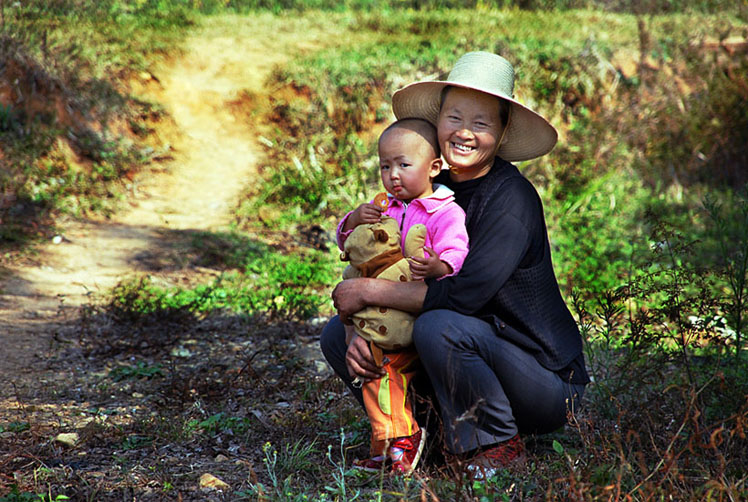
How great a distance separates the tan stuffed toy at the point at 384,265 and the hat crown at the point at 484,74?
1.86ft

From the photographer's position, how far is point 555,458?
2.99 m

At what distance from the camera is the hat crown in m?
2.74

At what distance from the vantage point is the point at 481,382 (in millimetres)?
2652

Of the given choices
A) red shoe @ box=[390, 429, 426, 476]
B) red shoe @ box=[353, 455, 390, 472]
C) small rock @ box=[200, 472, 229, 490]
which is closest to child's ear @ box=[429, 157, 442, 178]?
red shoe @ box=[390, 429, 426, 476]

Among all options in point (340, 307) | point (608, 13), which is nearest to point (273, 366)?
point (340, 307)

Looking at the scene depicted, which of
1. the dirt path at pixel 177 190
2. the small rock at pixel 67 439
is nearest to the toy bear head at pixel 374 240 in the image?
the small rock at pixel 67 439

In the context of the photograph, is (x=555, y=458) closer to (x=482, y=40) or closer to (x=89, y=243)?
(x=89, y=243)

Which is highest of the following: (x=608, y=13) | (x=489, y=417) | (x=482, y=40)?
(x=608, y=13)

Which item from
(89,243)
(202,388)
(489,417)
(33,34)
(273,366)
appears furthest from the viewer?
(33,34)

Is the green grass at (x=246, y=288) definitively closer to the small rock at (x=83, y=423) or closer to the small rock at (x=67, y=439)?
the small rock at (x=83, y=423)

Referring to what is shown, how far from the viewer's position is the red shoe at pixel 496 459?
2683mm

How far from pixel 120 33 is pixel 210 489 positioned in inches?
324

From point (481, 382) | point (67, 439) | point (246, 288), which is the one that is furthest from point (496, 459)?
point (246, 288)

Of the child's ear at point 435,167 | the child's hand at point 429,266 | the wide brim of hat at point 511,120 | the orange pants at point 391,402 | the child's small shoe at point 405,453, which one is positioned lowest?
the child's small shoe at point 405,453
